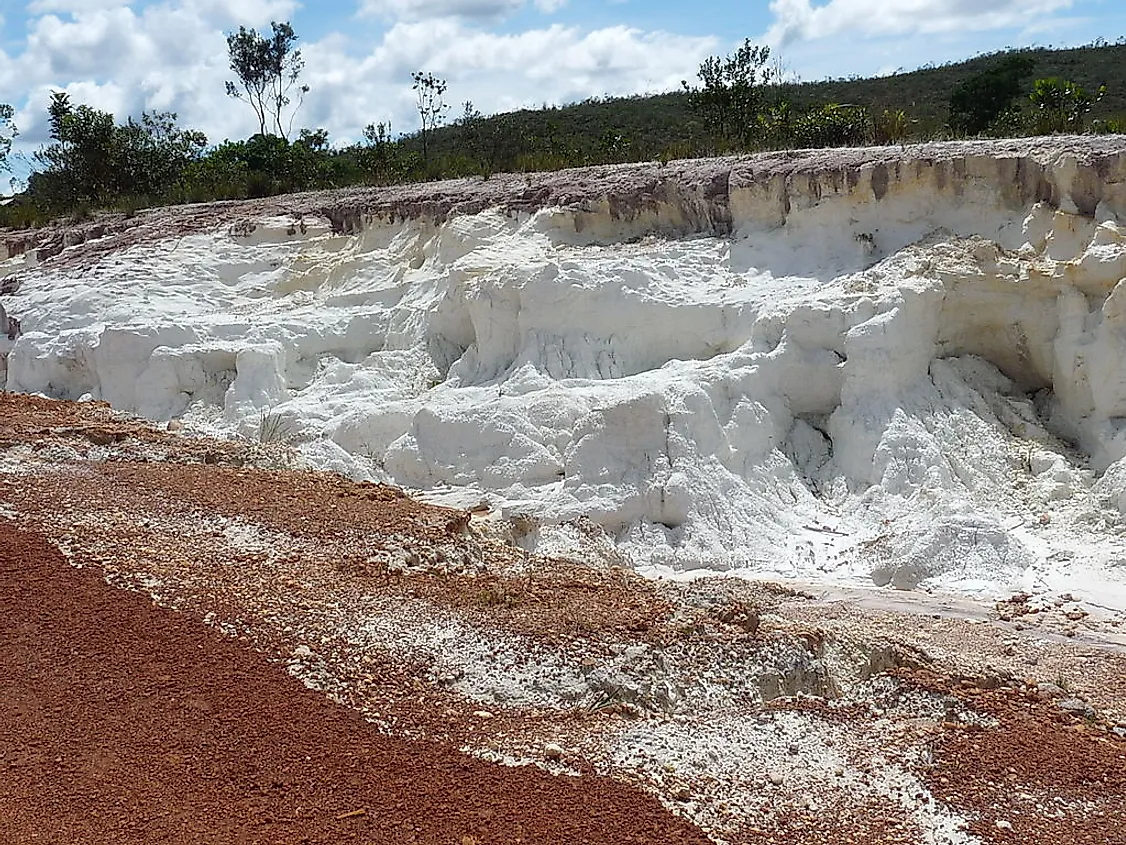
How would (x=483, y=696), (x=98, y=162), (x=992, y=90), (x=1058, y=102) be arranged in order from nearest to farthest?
(x=483, y=696), (x=1058, y=102), (x=98, y=162), (x=992, y=90)

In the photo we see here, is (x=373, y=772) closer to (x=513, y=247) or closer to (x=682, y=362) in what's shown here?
(x=682, y=362)

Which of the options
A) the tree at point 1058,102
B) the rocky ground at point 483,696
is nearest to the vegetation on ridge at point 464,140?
the tree at point 1058,102

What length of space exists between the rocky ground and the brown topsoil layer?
0.04ft

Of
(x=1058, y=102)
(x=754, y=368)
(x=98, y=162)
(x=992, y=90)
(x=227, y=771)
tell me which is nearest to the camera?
(x=227, y=771)

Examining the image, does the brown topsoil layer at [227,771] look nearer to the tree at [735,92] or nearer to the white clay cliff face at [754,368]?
the white clay cliff face at [754,368]

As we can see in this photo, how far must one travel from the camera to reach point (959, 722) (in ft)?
15.8

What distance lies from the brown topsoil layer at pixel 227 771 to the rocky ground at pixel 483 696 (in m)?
0.01

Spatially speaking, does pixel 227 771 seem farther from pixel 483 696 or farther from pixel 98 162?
→ pixel 98 162

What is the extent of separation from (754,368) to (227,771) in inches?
261

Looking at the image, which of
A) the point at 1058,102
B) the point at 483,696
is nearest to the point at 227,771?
the point at 483,696

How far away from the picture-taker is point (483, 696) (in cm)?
470


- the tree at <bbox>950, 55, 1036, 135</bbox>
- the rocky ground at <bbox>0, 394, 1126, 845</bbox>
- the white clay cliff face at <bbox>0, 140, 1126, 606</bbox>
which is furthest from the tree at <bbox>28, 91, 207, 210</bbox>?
the tree at <bbox>950, 55, 1036, 135</bbox>

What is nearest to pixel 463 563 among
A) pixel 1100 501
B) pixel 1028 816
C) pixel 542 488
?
pixel 542 488

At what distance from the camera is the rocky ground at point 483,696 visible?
3.77 m
